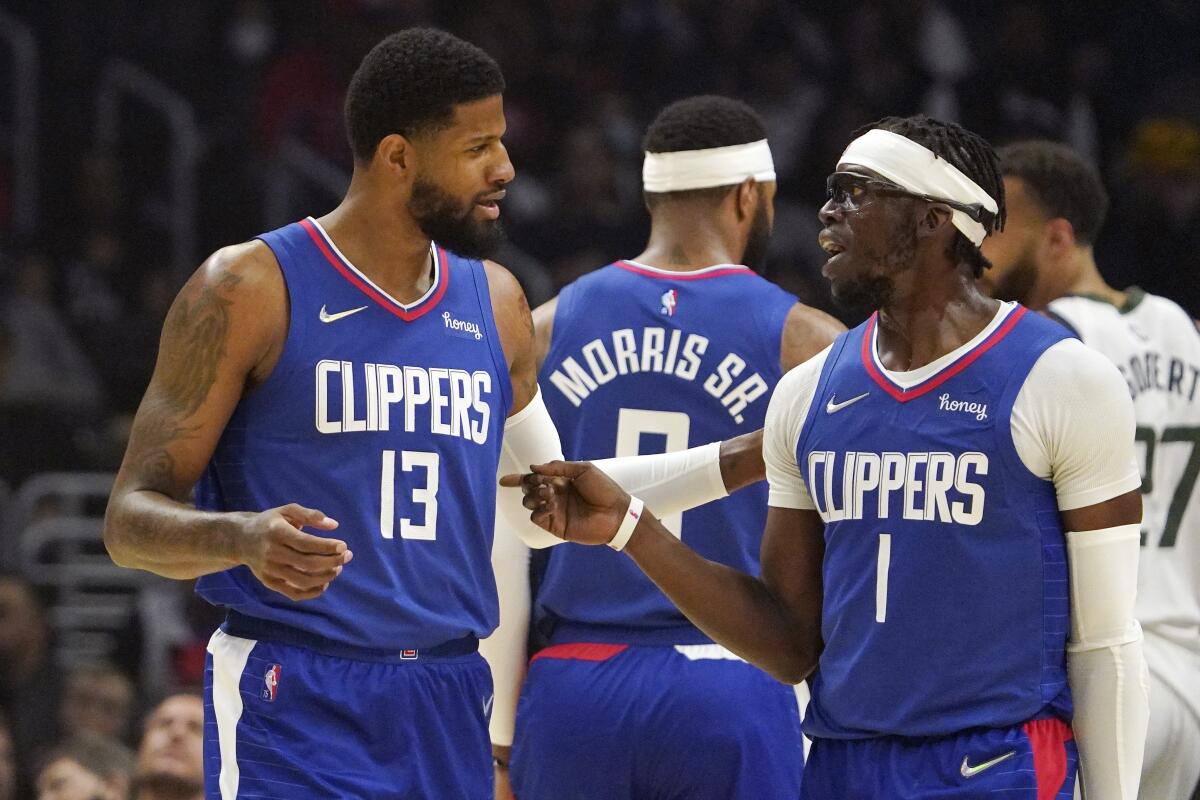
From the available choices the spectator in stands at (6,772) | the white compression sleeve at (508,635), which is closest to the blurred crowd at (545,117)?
the spectator in stands at (6,772)

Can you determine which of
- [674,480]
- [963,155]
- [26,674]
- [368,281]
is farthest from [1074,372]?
[26,674]

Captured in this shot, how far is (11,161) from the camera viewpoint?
12359 millimetres

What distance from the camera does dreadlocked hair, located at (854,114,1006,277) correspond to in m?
3.72

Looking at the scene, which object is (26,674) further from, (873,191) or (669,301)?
(873,191)

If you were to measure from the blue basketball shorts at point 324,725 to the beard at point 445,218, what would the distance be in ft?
2.94

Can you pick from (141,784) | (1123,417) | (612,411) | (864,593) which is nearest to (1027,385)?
(1123,417)

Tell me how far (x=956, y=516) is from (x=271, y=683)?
4.62ft

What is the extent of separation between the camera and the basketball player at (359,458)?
3.58m

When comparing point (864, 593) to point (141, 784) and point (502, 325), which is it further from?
point (141, 784)

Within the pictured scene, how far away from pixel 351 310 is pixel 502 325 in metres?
0.41

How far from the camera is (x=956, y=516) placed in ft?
11.5

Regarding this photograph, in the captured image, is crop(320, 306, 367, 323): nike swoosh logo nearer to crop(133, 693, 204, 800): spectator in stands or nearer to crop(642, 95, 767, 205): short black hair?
crop(642, 95, 767, 205): short black hair

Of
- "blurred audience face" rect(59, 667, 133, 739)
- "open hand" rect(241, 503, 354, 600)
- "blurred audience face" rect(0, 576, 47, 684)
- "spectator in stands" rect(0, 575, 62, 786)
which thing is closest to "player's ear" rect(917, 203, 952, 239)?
"open hand" rect(241, 503, 354, 600)

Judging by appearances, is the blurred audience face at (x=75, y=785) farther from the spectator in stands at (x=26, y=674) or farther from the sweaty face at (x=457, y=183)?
the sweaty face at (x=457, y=183)
